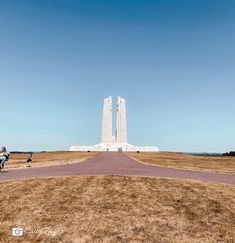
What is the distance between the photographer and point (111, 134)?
112 metres

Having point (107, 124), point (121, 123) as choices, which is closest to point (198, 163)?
point (107, 124)

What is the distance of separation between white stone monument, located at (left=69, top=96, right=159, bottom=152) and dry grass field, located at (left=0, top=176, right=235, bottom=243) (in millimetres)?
91001

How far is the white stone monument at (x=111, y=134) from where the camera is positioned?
109 metres

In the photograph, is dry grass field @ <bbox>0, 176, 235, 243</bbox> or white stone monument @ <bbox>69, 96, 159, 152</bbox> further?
white stone monument @ <bbox>69, 96, 159, 152</bbox>

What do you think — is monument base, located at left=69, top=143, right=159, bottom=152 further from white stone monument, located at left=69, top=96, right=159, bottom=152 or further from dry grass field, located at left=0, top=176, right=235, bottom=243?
dry grass field, located at left=0, top=176, right=235, bottom=243

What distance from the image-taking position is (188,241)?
9125 mm

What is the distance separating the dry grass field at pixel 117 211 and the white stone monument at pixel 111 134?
91.0 meters

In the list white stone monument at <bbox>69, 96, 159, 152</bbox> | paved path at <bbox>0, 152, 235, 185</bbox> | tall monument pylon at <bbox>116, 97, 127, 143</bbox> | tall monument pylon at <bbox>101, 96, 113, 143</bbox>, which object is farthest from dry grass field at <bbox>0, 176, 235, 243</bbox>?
tall monument pylon at <bbox>116, 97, 127, 143</bbox>

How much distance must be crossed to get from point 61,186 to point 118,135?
9793 cm

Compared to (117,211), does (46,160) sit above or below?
above

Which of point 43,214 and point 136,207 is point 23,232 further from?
point 136,207

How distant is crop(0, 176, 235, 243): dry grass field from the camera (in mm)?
9508

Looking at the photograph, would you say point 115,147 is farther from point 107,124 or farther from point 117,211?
point 117,211

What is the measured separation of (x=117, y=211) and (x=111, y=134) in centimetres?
10045
